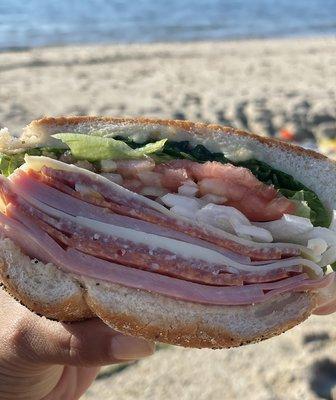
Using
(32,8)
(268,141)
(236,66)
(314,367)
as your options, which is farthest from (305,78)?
(32,8)

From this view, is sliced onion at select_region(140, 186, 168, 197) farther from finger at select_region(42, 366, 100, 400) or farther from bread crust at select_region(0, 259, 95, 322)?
finger at select_region(42, 366, 100, 400)

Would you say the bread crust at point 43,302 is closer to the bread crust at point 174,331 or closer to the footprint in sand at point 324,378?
the bread crust at point 174,331

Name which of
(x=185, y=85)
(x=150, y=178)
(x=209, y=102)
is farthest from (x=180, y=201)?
(x=185, y=85)

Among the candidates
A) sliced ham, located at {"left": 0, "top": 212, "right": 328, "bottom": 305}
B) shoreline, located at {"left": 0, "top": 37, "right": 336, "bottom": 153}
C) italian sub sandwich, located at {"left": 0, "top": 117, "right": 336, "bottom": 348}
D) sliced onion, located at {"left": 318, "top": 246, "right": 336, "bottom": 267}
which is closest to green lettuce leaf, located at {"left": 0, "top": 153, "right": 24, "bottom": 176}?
italian sub sandwich, located at {"left": 0, "top": 117, "right": 336, "bottom": 348}

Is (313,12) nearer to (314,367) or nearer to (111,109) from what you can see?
(111,109)

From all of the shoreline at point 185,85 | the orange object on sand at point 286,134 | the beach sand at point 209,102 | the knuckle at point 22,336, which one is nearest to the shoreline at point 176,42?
the shoreline at point 185,85

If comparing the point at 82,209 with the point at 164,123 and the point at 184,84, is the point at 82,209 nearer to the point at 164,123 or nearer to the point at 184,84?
the point at 164,123
